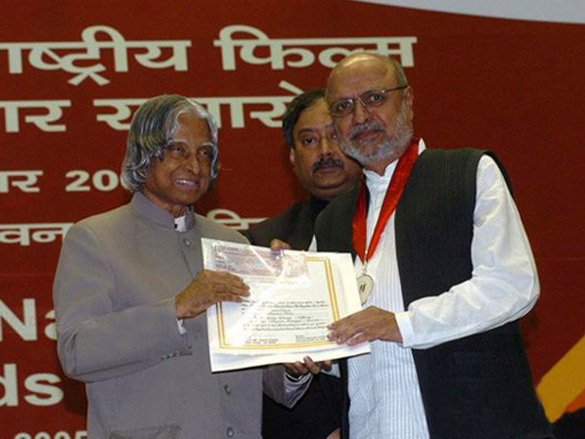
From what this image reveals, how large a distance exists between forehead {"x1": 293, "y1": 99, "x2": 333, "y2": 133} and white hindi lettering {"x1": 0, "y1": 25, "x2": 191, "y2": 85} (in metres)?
1.09

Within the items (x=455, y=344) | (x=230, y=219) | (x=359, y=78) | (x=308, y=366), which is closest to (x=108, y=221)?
(x=308, y=366)

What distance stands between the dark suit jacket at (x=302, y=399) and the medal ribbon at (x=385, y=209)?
508 millimetres

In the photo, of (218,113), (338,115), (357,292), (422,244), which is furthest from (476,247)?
(218,113)

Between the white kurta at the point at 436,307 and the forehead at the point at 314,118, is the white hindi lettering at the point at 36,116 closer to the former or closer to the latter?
the forehead at the point at 314,118

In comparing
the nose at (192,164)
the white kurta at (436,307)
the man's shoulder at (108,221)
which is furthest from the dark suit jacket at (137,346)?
the white kurta at (436,307)

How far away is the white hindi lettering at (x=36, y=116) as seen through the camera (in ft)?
16.8

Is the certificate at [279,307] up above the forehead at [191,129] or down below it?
below

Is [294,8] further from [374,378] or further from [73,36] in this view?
[374,378]

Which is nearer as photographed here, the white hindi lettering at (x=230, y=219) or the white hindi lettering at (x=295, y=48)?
the white hindi lettering at (x=230, y=219)

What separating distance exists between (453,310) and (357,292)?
1.05ft

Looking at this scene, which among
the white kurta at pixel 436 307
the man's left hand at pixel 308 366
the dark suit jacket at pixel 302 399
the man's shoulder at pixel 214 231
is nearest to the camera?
the white kurta at pixel 436 307

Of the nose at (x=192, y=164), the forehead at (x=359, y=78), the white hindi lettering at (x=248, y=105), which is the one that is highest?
the white hindi lettering at (x=248, y=105)

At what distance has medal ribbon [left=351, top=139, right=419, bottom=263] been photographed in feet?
10.7

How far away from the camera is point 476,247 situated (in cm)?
306
